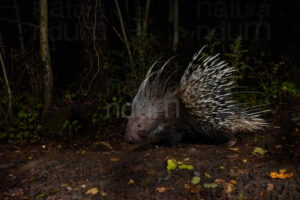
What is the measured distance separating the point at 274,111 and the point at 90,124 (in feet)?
9.93

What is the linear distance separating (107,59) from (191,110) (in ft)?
7.27

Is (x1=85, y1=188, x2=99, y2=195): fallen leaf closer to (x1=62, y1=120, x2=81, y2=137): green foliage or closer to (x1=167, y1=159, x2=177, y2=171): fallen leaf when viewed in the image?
(x1=167, y1=159, x2=177, y2=171): fallen leaf

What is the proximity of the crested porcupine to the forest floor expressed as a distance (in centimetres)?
37

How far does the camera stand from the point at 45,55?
14.7ft

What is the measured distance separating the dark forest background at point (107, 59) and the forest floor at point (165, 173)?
1.07 metres

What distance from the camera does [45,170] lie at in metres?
3.02

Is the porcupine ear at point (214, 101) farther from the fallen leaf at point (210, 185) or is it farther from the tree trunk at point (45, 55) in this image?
the tree trunk at point (45, 55)

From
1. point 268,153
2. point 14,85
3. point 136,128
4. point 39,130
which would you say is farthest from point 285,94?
point 14,85

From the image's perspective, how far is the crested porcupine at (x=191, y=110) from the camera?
375 cm

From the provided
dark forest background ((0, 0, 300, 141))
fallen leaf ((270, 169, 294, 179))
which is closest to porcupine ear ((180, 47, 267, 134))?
dark forest background ((0, 0, 300, 141))

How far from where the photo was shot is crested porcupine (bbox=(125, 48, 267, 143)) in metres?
3.75

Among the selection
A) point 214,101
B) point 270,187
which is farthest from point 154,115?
point 270,187

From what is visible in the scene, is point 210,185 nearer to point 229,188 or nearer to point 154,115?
point 229,188

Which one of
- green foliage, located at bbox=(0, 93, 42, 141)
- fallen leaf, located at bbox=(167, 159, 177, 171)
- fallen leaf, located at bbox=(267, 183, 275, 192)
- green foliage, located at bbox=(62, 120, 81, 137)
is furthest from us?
green foliage, located at bbox=(62, 120, 81, 137)
